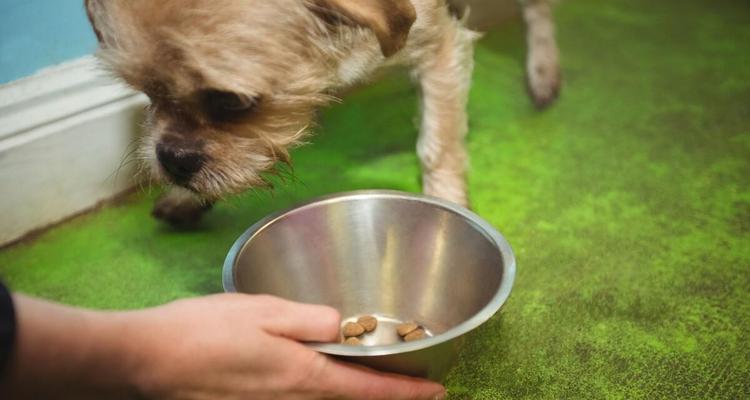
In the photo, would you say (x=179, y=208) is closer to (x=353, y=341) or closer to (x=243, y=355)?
(x=353, y=341)

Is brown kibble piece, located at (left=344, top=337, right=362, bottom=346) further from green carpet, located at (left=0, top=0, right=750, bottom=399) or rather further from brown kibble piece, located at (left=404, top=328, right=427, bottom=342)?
green carpet, located at (left=0, top=0, right=750, bottom=399)

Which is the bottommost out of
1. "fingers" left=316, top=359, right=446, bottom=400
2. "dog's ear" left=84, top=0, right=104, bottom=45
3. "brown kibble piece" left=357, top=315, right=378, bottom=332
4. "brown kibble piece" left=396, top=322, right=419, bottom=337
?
"brown kibble piece" left=357, top=315, right=378, bottom=332

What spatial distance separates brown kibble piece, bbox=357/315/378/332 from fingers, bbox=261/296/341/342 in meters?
0.38

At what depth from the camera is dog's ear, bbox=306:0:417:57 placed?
4.18 ft

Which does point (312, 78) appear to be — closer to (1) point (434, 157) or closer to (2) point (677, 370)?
(1) point (434, 157)

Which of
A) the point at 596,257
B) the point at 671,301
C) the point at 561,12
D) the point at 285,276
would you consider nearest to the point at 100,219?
the point at 285,276

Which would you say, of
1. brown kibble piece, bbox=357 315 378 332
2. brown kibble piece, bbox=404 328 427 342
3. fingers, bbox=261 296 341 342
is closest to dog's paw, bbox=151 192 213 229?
brown kibble piece, bbox=357 315 378 332

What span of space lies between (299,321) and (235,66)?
1.67 ft

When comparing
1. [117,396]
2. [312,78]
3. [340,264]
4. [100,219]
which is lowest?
[100,219]

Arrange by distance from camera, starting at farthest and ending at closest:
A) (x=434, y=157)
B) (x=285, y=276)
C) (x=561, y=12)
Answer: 1. (x=561, y=12)
2. (x=434, y=157)
3. (x=285, y=276)

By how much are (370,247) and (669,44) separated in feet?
5.96

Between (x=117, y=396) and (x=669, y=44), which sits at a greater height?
(x=117, y=396)

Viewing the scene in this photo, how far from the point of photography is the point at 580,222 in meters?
1.75

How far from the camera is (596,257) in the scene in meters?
1.62
